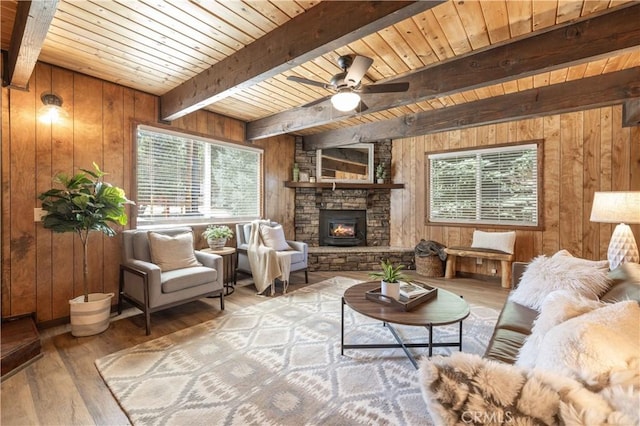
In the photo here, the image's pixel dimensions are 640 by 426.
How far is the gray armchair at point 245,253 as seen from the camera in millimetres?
4207

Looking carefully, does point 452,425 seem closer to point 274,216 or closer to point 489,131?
point 274,216

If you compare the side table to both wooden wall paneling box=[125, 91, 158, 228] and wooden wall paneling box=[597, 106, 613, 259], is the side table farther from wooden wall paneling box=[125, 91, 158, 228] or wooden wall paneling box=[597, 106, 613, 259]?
wooden wall paneling box=[597, 106, 613, 259]

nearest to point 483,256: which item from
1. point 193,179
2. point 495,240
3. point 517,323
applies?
point 495,240

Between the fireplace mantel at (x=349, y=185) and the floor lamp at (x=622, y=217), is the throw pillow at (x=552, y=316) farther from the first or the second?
the fireplace mantel at (x=349, y=185)

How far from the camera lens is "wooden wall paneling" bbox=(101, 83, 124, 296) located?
3162 mm

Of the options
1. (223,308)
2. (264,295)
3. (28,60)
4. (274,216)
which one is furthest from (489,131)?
(28,60)

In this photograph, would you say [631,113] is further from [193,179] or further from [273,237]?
[193,179]

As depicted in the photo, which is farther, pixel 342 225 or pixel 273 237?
pixel 342 225

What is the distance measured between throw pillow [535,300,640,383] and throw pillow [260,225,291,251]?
3507 millimetres

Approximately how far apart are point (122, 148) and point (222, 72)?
5.34ft

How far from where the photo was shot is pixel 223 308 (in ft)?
10.7
